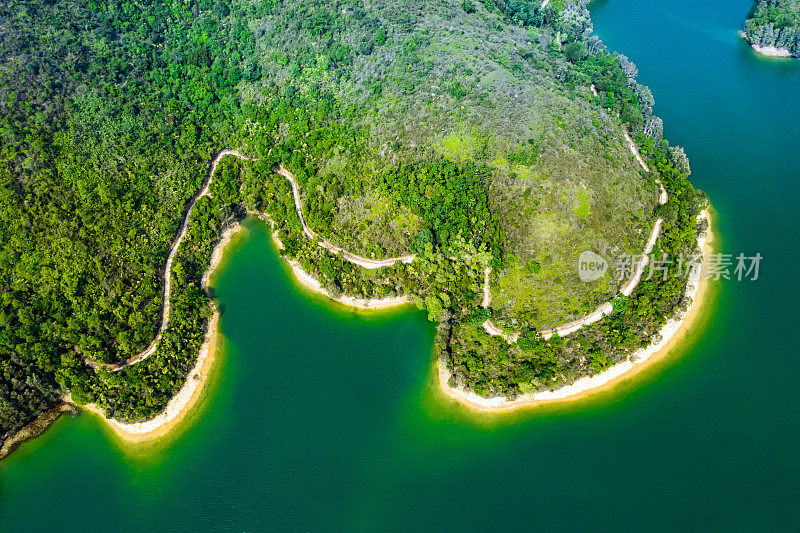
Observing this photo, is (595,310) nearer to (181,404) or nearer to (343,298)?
(343,298)

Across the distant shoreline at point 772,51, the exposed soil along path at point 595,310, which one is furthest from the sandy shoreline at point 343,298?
the distant shoreline at point 772,51

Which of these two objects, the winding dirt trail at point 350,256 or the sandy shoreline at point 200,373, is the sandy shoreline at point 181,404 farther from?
the winding dirt trail at point 350,256

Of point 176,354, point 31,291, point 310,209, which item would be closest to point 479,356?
point 310,209

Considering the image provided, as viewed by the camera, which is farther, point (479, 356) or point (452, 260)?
point (452, 260)

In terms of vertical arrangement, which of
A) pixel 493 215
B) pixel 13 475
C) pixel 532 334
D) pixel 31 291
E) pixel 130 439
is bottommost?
pixel 13 475

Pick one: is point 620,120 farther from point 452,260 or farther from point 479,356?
point 479,356

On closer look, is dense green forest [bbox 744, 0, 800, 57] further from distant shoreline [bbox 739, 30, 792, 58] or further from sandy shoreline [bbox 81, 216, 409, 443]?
sandy shoreline [bbox 81, 216, 409, 443]
